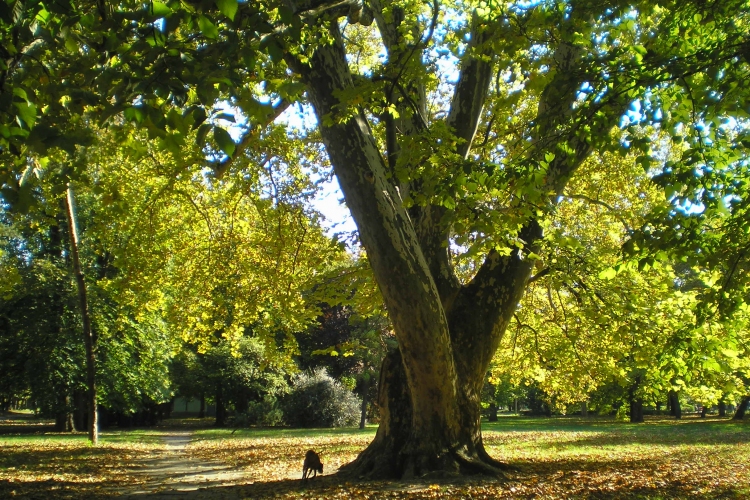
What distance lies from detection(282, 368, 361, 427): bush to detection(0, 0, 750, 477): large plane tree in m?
22.4

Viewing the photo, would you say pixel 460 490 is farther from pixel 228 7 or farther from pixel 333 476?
pixel 228 7

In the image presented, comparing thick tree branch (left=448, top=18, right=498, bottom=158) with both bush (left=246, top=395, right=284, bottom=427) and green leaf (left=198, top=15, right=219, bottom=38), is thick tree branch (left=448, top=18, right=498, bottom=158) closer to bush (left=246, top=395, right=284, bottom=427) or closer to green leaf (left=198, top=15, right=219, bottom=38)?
green leaf (left=198, top=15, right=219, bottom=38)

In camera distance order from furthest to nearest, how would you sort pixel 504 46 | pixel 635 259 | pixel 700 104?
pixel 635 259 → pixel 504 46 → pixel 700 104

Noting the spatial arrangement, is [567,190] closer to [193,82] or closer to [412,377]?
[412,377]

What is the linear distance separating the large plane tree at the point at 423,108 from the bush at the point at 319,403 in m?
22.4

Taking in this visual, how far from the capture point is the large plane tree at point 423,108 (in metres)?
3.50

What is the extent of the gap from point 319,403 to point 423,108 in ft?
75.9

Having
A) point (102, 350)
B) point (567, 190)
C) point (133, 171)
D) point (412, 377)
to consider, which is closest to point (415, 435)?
point (412, 377)

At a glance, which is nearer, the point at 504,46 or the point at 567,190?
the point at 504,46

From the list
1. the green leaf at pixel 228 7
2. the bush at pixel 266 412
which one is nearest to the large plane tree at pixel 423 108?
the green leaf at pixel 228 7

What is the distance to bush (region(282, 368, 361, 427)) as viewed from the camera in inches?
1187

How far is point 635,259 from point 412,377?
9.95 feet

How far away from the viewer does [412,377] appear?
739 cm

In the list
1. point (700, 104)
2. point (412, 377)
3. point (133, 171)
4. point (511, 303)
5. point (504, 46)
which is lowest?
point (412, 377)
